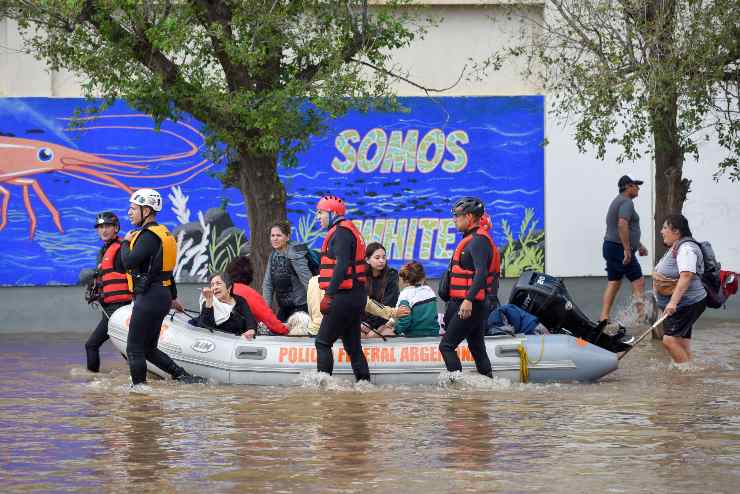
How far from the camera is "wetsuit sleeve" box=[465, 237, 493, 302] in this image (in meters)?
10.7

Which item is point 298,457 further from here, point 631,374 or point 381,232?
point 381,232

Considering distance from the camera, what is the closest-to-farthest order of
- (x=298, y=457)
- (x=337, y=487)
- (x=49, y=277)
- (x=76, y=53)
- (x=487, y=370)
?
(x=337, y=487), (x=298, y=457), (x=487, y=370), (x=76, y=53), (x=49, y=277)

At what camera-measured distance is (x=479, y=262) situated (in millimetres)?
10789

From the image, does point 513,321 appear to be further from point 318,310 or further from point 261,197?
point 261,197

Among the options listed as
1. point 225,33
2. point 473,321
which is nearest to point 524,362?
point 473,321

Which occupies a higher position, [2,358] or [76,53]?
[76,53]

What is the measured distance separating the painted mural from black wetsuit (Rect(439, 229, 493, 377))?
7.17m

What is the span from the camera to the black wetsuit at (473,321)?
10781 mm

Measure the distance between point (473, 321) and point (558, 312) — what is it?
1.48 meters

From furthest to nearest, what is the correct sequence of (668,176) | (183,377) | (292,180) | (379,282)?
(292,180)
(668,176)
(379,282)
(183,377)

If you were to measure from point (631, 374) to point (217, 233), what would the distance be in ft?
24.4

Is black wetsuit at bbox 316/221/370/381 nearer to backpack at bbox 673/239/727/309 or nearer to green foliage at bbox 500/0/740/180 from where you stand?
backpack at bbox 673/239/727/309

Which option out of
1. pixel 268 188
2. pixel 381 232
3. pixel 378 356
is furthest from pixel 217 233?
pixel 378 356

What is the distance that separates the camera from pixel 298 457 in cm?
786
